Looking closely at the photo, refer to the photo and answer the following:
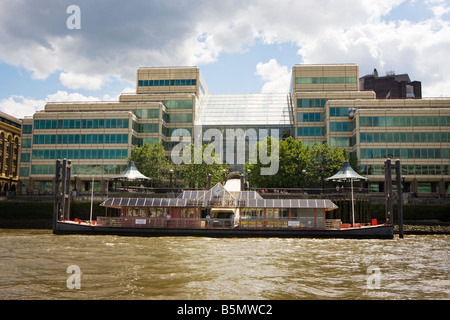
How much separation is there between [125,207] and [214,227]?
10503mm

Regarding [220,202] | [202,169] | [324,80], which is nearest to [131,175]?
[202,169]

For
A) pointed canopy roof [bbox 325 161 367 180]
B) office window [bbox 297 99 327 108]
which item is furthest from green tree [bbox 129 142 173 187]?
office window [bbox 297 99 327 108]

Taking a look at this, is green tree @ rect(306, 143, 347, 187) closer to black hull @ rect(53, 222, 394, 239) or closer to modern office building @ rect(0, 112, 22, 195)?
black hull @ rect(53, 222, 394, 239)

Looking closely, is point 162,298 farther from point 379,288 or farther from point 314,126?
point 314,126

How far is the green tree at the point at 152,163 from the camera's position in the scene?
72.6 m

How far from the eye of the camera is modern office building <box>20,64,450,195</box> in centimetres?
7506

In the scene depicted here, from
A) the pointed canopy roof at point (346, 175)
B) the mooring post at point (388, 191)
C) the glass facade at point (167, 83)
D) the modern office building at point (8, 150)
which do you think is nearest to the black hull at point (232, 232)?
the mooring post at point (388, 191)

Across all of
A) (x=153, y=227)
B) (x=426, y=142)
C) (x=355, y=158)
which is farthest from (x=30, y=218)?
(x=426, y=142)

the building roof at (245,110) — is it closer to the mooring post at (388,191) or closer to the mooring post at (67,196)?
the mooring post at (67,196)

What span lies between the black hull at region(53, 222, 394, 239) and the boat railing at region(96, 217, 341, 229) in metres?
0.55

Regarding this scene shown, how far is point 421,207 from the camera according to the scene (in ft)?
198

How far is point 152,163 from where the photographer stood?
2862 inches

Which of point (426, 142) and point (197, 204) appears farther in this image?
point (426, 142)

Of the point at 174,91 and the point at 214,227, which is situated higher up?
the point at 174,91
